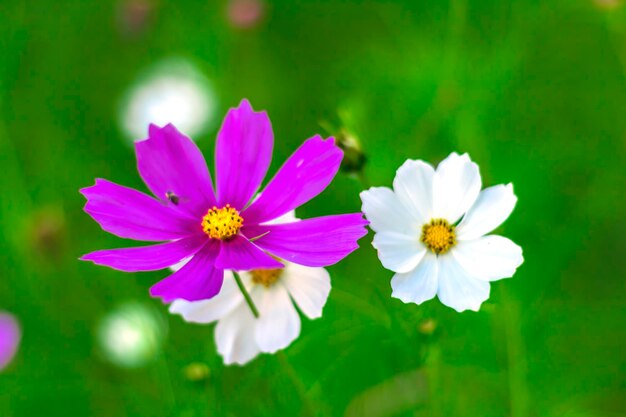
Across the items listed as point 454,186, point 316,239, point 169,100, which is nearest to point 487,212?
point 454,186

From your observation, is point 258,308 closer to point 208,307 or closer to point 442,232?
point 208,307

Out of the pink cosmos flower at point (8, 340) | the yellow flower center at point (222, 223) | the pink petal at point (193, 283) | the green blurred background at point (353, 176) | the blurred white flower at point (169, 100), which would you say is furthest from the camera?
the blurred white flower at point (169, 100)

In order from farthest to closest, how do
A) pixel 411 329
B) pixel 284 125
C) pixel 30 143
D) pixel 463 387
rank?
pixel 30 143
pixel 284 125
pixel 463 387
pixel 411 329

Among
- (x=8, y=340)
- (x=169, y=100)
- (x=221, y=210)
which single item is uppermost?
(x=169, y=100)

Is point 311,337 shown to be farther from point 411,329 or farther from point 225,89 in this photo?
point 225,89

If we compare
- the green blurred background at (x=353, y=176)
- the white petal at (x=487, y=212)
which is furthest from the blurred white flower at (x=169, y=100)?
the white petal at (x=487, y=212)

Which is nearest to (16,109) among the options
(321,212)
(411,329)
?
(321,212)

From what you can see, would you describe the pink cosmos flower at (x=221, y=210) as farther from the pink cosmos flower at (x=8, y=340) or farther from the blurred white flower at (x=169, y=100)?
the blurred white flower at (x=169, y=100)
